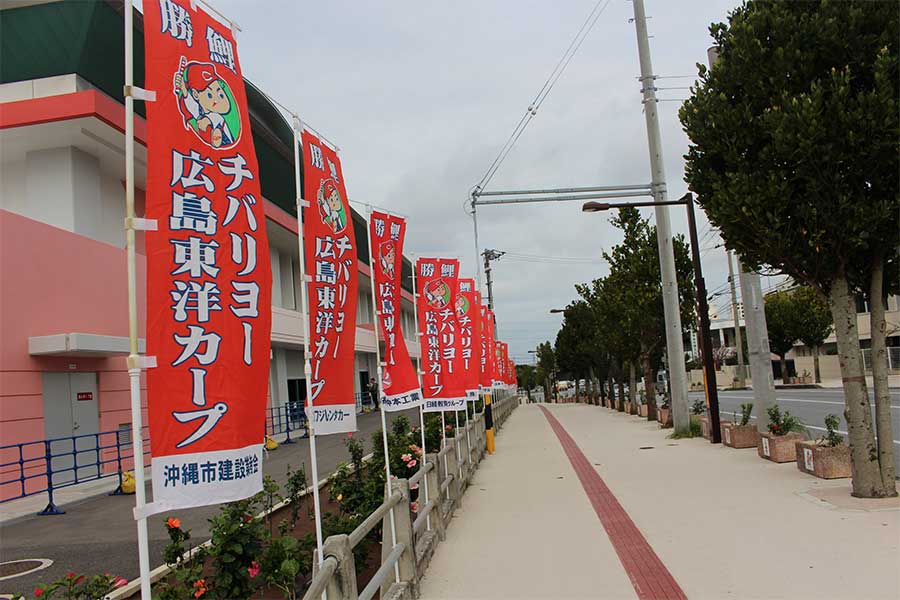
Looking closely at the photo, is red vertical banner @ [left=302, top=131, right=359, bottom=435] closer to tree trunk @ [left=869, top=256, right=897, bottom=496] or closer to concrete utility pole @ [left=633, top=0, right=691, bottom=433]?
tree trunk @ [left=869, top=256, right=897, bottom=496]

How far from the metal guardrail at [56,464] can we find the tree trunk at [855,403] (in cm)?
815

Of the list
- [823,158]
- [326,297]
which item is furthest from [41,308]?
[823,158]

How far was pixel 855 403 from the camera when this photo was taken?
8.32 m

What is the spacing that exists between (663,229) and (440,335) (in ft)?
27.6

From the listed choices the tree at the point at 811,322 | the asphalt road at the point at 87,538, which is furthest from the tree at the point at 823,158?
the tree at the point at 811,322

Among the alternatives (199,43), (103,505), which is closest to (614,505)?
(199,43)

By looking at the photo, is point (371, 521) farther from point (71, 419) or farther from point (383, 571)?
point (71, 419)

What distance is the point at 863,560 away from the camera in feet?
19.5

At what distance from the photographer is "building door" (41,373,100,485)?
1416 cm

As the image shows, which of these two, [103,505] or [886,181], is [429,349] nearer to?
[103,505]

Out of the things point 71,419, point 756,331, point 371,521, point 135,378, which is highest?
point 756,331

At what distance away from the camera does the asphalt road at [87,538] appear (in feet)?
25.1

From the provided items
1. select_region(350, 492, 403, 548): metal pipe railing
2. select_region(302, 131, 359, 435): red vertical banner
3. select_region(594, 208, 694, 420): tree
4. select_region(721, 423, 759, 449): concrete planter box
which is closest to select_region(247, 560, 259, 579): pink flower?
select_region(350, 492, 403, 548): metal pipe railing

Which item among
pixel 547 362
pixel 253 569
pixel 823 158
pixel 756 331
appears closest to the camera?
pixel 253 569
